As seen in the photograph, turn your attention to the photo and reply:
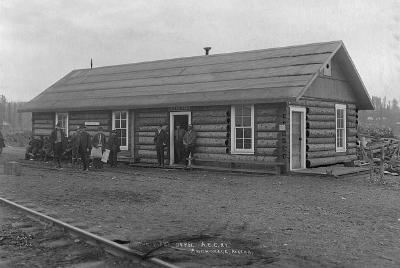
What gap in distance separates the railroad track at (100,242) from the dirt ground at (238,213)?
0.29 metres

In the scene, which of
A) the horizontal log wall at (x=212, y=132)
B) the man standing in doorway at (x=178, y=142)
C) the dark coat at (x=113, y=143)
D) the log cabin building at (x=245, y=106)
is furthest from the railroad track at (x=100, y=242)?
the dark coat at (x=113, y=143)

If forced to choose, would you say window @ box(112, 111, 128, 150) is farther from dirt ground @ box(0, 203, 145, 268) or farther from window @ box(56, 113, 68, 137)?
dirt ground @ box(0, 203, 145, 268)

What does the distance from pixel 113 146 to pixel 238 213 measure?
11631 millimetres

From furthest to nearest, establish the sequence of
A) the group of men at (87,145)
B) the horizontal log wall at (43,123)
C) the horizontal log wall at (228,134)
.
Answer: the horizontal log wall at (43,123) < the group of men at (87,145) < the horizontal log wall at (228,134)

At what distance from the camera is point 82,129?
18.5 meters

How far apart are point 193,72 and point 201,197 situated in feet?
34.3

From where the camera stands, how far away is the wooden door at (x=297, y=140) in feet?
55.6

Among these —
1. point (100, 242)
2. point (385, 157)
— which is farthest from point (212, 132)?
point (100, 242)

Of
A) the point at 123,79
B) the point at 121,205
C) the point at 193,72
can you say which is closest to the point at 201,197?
the point at 121,205

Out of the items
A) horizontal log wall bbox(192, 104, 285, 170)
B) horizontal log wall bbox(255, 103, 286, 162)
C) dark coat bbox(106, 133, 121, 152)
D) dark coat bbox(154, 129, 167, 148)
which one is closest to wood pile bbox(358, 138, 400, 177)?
horizontal log wall bbox(255, 103, 286, 162)

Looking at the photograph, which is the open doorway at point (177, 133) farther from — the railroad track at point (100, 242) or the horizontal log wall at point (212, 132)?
the railroad track at point (100, 242)

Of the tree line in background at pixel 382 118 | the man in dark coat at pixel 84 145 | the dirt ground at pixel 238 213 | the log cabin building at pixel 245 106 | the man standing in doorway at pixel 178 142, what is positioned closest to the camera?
the dirt ground at pixel 238 213

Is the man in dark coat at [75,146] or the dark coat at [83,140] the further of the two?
the man in dark coat at [75,146]

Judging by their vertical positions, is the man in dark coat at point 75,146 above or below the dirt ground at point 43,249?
above
